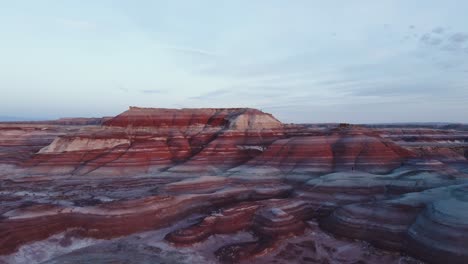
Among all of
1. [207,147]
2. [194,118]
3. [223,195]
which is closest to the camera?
[223,195]

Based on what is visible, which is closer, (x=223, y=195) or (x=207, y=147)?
(x=223, y=195)

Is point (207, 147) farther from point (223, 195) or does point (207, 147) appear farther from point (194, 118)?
point (223, 195)

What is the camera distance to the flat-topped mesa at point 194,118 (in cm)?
4838

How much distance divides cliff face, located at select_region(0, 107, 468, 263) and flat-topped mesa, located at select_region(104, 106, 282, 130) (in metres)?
0.17

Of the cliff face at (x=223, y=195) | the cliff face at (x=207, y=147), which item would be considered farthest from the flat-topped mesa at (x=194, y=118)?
the cliff face at (x=223, y=195)

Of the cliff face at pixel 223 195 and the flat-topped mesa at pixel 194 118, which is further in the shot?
the flat-topped mesa at pixel 194 118

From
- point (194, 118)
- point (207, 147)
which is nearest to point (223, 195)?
point (207, 147)

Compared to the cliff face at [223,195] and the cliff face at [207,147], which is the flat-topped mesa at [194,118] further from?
the cliff face at [223,195]

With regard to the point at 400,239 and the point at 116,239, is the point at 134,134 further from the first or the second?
the point at 400,239

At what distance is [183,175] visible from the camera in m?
37.0

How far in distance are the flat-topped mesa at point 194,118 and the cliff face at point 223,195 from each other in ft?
0.54

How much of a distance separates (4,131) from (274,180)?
41326mm

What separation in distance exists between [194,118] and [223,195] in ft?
74.6

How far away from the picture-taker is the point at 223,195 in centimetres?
2880
